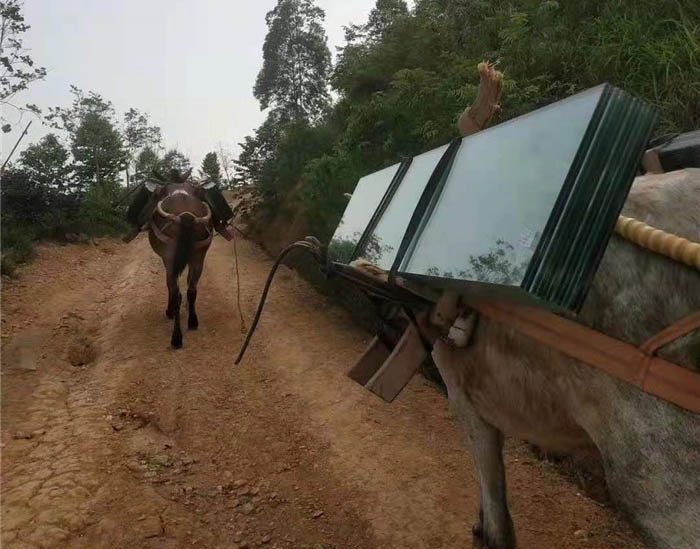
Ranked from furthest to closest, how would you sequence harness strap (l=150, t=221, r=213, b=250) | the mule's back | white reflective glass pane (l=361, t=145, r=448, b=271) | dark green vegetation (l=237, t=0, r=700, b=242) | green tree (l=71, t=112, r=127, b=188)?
green tree (l=71, t=112, r=127, b=188) → harness strap (l=150, t=221, r=213, b=250) → dark green vegetation (l=237, t=0, r=700, b=242) → white reflective glass pane (l=361, t=145, r=448, b=271) → the mule's back

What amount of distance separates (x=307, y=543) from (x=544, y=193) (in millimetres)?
2720

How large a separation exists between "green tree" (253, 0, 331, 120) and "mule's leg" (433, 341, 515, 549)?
27.3 m

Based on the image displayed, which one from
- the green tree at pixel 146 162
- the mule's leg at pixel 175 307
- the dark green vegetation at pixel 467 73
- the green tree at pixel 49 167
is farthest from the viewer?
the green tree at pixel 146 162

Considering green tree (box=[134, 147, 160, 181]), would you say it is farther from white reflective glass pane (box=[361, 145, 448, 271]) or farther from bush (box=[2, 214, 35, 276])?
white reflective glass pane (box=[361, 145, 448, 271])

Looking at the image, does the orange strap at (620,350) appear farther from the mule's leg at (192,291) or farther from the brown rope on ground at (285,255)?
the mule's leg at (192,291)

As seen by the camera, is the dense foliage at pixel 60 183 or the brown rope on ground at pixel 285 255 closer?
the brown rope on ground at pixel 285 255

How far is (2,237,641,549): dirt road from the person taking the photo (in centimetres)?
327

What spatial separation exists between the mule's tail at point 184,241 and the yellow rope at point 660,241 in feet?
19.2

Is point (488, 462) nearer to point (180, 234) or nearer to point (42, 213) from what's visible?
point (180, 234)

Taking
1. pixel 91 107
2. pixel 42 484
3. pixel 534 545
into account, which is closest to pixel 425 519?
pixel 534 545

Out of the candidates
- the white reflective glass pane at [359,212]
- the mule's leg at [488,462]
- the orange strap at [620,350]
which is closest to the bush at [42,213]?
the white reflective glass pane at [359,212]

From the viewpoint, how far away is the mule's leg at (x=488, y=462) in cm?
241

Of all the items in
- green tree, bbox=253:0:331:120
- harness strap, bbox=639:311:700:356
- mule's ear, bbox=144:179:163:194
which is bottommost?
mule's ear, bbox=144:179:163:194

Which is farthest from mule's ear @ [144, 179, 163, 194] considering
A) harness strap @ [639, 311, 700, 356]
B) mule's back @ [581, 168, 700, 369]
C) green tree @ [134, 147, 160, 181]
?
green tree @ [134, 147, 160, 181]
